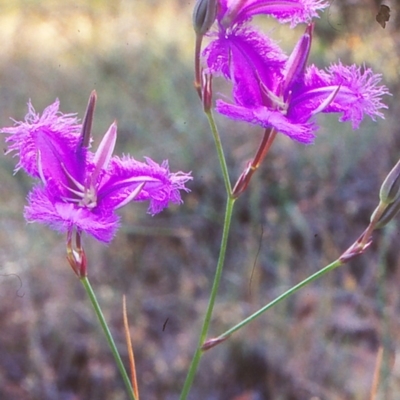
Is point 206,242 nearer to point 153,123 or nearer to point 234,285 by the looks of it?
point 234,285

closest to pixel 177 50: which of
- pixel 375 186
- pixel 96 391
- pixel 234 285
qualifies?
pixel 375 186

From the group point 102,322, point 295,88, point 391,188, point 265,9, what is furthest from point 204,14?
point 102,322

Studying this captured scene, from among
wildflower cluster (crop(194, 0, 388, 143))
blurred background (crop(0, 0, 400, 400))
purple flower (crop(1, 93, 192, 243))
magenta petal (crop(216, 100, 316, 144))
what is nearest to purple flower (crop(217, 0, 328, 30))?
wildflower cluster (crop(194, 0, 388, 143))

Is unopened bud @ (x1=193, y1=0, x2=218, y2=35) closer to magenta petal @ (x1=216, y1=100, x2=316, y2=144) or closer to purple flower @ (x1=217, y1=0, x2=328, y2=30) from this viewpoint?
purple flower @ (x1=217, y1=0, x2=328, y2=30)

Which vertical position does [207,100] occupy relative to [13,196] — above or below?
above

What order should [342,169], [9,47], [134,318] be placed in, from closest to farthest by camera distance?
[134,318], [342,169], [9,47]

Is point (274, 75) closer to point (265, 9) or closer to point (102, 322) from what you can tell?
point (265, 9)

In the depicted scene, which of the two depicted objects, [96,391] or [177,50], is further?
[177,50]
